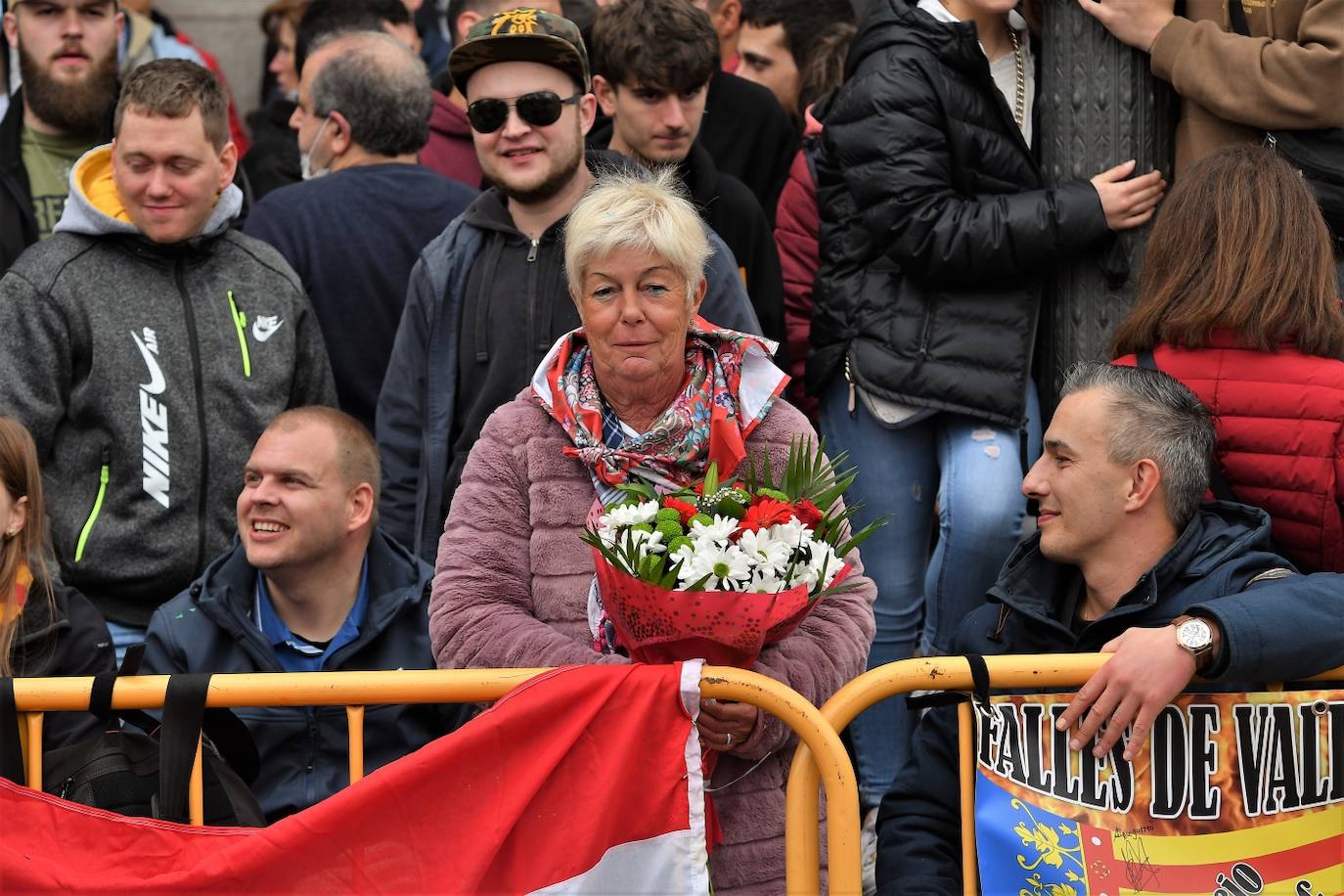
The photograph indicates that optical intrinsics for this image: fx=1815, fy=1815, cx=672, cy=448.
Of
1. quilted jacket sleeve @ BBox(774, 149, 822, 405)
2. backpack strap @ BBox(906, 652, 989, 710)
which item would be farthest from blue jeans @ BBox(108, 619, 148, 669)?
backpack strap @ BBox(906, 652, 989, 710)

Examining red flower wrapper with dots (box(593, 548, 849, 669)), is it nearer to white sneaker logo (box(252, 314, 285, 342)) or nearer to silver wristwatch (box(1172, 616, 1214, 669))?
silver wristwatch (box(1172, 616, 1214, 669))

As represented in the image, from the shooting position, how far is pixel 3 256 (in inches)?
235

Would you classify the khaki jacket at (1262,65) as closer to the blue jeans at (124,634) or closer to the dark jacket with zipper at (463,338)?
the dark jacket with zipper at (463,338)

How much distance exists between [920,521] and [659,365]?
5.11 feet

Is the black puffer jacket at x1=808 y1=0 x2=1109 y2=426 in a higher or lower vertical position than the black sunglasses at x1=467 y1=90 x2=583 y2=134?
lower

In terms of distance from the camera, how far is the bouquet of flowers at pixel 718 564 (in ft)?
10.9

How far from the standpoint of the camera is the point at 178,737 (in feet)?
11.4

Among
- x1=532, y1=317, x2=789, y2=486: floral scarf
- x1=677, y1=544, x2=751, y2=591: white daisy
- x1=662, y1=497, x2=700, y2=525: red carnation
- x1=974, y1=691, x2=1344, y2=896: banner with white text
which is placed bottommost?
x1=974, y1=691, x2=1344, y2=896: banner with white text

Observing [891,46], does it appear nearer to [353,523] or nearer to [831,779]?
[353,523]

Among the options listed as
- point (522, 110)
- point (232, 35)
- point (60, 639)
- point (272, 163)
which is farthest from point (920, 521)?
point (232, 35)

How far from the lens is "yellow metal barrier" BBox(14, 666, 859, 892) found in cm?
334

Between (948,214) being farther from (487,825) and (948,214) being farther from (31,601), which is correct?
(31,601)

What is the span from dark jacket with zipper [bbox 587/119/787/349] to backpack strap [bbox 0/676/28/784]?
113 inches

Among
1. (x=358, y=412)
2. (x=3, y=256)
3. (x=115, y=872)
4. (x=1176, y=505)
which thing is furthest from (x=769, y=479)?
(x=3, y=256)
